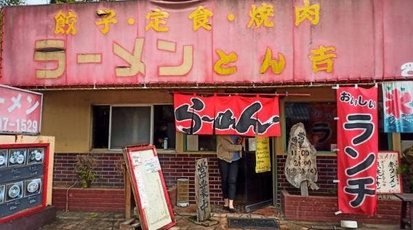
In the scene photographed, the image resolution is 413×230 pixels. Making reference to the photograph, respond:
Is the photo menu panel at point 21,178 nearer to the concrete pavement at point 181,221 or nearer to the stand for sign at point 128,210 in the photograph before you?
the concrete pavement at point 181,221

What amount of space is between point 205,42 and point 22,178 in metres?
4.19

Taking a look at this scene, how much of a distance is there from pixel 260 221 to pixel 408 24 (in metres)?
4.72

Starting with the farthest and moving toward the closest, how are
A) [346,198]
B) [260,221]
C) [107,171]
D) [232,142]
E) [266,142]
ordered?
[107,171] < [266,142] < [232,142] < [260,221] < [346,198]

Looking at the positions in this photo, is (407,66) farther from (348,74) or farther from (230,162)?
(230,162)

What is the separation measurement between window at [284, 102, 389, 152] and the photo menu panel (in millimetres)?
→ 5247

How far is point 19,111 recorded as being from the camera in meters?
5.56

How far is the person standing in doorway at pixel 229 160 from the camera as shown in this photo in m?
6.91

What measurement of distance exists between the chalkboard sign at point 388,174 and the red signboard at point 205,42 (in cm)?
163

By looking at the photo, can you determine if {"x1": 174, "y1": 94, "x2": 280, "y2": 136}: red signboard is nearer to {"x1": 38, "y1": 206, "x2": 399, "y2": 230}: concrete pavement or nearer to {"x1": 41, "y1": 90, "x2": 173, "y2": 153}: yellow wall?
{"x1": 41, "y1": 90, "x2": 173, "y2": 153}: yellow wall

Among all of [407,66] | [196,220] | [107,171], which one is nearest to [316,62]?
[407,66]

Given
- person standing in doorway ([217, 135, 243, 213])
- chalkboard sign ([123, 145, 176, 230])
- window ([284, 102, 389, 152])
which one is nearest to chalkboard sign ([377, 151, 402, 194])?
window ([284, 102, 389, 152])

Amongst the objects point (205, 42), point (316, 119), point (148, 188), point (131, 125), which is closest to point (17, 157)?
point (148, 188)

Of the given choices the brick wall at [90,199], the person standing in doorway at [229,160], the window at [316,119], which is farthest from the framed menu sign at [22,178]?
the window at [316,119]

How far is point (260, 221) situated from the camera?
647cm
